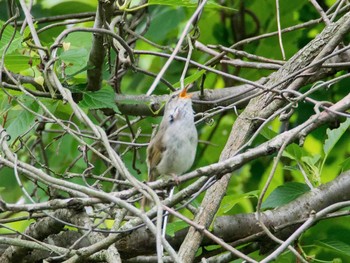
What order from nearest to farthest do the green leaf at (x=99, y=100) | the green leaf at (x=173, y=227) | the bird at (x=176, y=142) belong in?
the green leaf at (x=173, y=227) < the green leaf at (x=99, y=100) < the bird at (x=176, y=142)

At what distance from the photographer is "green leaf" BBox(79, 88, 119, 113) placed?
13.3 feet

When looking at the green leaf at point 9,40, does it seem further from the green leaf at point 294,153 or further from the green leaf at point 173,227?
the green leaf at point 294,153

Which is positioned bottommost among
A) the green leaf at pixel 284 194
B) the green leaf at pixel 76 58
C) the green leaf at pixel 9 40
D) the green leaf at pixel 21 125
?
the green leaf at pixel 284 194

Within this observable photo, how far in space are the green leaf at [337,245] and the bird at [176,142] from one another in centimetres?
84

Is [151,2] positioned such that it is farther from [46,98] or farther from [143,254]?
[143,254]

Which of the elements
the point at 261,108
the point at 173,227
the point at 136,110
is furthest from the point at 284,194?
the point at 136,110

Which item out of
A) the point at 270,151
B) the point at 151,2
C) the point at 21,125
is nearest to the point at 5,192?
the point at 21,125

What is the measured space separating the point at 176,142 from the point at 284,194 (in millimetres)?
643

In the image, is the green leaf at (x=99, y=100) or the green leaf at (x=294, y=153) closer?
the green leaf at (x=99, y=100)

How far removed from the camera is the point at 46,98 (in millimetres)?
4141

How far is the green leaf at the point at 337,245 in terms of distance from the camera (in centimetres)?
429

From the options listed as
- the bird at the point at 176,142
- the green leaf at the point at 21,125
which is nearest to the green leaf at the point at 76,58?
the green leaf at the point at 21,125

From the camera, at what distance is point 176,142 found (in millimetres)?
4277

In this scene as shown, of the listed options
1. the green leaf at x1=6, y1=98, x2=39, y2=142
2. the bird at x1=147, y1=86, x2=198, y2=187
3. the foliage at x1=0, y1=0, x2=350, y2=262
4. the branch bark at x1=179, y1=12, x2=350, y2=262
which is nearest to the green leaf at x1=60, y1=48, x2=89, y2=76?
the foliage at x1=0, y1=0, x2=350, y2=262
